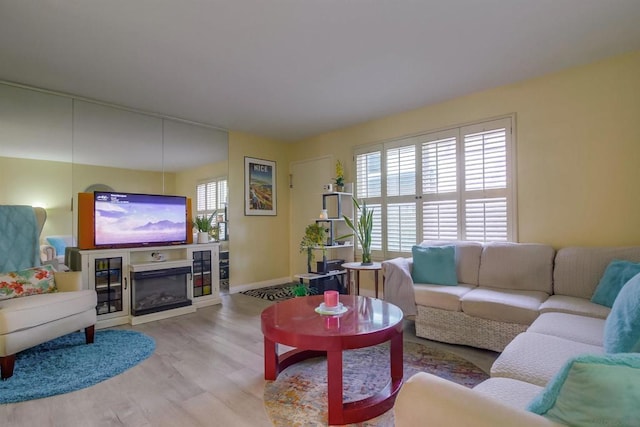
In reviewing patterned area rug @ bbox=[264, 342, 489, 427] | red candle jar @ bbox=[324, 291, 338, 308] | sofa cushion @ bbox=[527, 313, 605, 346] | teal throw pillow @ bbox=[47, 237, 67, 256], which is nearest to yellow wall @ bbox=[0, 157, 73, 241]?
teal throw pillow @ bbox=[47, 237, 67, 256]

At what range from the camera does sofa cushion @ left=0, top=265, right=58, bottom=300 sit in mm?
2646

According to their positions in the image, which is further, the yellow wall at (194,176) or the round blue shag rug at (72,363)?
the yellow wall at (194,176)

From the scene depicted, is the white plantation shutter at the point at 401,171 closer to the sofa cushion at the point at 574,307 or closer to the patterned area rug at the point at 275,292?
the patterned area rug at the point at 275,292

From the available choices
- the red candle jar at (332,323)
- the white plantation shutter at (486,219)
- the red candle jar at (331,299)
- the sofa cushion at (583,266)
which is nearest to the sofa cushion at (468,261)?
the white plantation shutter at (486,219)

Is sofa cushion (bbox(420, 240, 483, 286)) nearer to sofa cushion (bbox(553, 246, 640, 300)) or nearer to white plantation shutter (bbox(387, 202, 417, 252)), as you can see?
sofa cushion (bbox(553, 246, 640, 300))

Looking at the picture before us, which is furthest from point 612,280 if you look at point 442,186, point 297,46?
point 297,46

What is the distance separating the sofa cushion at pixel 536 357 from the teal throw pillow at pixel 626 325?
A: 150 millimetres

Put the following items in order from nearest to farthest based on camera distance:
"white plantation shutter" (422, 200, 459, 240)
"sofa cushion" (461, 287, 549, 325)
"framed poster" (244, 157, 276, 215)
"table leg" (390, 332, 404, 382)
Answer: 1. "table leg" (390, 332, 404, 382)
2. "sofa cushion" (461, 287, 549, 325)
3. "white plantation shutter" (422, 200, 459, 240)
4. "framed poster" (244, 157, 276, 215)

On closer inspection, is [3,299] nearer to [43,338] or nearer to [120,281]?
[43,338]

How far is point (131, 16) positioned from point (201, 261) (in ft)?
9.38

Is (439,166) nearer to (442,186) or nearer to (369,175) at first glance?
(442,186)

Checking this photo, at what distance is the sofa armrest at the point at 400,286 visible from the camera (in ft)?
9.71

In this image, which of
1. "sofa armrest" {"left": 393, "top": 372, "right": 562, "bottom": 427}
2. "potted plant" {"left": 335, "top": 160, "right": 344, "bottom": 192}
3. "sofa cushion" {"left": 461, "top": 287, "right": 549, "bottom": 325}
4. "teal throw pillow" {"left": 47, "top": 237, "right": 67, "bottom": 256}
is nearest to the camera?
"sofa armrest" {"left": 393, "top": 372, "right": 562, "bottom": 427}

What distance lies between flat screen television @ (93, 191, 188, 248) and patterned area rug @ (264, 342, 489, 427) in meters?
2.44
